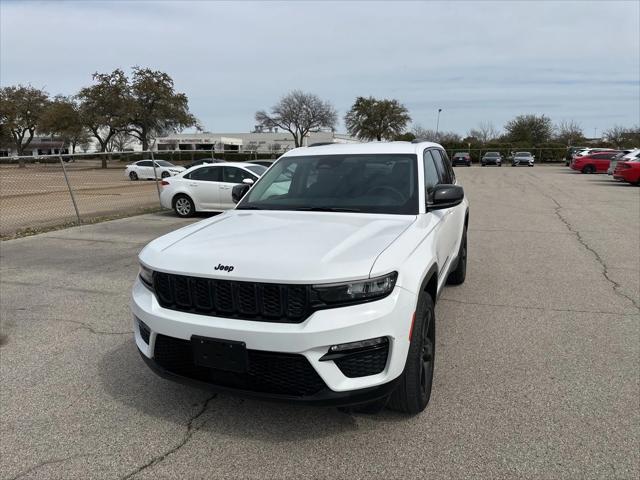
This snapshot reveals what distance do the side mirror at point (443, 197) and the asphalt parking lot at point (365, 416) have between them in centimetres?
124

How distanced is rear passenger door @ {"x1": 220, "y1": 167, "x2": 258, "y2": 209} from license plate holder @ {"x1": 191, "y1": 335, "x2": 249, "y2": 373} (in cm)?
993

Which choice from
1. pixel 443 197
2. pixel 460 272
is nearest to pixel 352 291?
pixel 443 197

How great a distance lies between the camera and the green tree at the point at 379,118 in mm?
66562

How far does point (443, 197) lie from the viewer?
3.67 m

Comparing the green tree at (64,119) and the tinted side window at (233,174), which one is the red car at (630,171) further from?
the green tree at (64,119)

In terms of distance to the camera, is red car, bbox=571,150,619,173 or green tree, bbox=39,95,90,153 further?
green tree, bbox=39,95,90,153

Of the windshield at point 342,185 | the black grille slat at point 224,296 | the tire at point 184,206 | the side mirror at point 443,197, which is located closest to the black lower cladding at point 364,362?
the black grille slat at point 224,296

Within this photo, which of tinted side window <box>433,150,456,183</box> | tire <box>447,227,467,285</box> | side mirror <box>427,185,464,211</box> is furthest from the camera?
tire <box>447,227,467,285</box>

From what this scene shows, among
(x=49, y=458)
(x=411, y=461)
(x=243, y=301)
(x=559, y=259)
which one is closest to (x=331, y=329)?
(x=243, y=301)

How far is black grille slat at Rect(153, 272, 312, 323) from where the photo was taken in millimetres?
2529

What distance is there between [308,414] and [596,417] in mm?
1818

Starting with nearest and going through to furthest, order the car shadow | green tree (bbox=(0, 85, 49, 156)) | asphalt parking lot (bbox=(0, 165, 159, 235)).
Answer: the car shadow
asphalt parking lot (bbox=(0, 165, 159, 235))
green tree (bbox=(0, 85, 49, 156))

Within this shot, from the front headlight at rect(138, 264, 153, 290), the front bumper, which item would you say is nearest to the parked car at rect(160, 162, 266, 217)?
the front headlight at rect(138, 264, 153, 290)

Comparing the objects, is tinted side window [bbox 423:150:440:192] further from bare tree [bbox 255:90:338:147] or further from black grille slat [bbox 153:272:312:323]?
bare tree [bbox 255:90:338:147]
